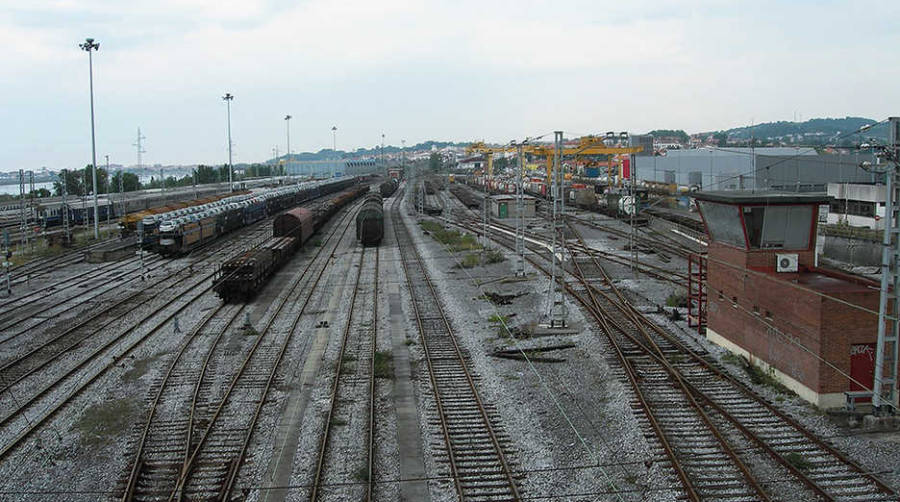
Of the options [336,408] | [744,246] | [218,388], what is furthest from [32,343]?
[744,246]

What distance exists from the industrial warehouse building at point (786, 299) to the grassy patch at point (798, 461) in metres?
2.67

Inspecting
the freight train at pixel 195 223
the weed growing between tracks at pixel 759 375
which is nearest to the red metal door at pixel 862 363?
the weed growing between tracks at pixel 759 375

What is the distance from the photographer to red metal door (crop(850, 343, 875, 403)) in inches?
565

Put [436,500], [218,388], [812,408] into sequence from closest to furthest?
[436,500] < [812,408] < [218,388]

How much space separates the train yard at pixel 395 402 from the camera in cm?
1168

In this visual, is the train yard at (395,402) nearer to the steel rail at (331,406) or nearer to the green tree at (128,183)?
the steel rail at (331,406)

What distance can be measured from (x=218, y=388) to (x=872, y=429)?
13.4m

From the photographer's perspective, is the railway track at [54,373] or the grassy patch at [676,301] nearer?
the railway track at [54,373]

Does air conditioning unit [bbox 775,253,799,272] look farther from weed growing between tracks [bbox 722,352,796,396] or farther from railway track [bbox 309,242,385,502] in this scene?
railway track [bbox 309,242,385,502]

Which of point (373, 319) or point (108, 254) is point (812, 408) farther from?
point (108, 254)

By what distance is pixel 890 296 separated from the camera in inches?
535

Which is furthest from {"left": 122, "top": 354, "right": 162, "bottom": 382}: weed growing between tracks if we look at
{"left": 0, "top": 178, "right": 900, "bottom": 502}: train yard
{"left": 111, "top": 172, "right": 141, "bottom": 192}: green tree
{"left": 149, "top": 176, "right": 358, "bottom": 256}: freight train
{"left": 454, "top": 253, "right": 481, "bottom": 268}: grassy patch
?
{"left": 111, "top": 172, "right": 141, "bottom": 192}: green tree

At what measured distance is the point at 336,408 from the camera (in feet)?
49.7

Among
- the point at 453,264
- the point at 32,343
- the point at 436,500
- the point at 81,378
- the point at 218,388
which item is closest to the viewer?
the point at 436,500
